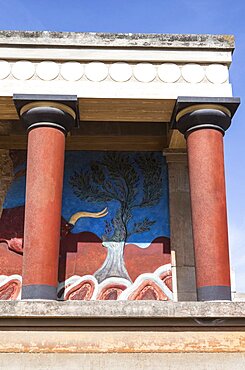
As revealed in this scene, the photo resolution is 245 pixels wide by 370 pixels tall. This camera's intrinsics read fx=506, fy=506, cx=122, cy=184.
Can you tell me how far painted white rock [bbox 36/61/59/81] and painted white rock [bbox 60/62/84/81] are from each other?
0.12m

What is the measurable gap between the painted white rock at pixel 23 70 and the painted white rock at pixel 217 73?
3.21 metres

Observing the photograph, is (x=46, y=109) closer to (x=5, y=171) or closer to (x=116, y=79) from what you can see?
(x=116, y=79)

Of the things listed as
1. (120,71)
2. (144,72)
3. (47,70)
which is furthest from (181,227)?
(47,70)

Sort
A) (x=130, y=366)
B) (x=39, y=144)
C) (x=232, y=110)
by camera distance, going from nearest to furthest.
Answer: (x=130, y=366) < (x=39, y=144) < (x=232, y=110)

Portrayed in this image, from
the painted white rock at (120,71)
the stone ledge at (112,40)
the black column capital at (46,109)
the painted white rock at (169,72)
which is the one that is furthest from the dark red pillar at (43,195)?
the painted white rock at (169,72)

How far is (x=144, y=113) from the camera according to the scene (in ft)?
31.3

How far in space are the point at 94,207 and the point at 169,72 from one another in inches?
131

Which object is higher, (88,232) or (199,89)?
(199,89)

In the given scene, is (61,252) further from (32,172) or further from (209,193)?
(209,193)

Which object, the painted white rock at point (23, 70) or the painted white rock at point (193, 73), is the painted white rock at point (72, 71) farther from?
the painted white rock at point (193, 73)

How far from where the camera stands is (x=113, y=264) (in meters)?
10.4

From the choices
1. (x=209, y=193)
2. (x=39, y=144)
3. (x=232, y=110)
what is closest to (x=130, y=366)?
(x=209, y=193)

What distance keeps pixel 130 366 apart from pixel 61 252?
5969mm

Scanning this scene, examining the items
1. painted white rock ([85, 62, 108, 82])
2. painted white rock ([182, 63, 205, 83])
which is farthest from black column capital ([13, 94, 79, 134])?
painted white rock ([182, 63, 205, 83])
